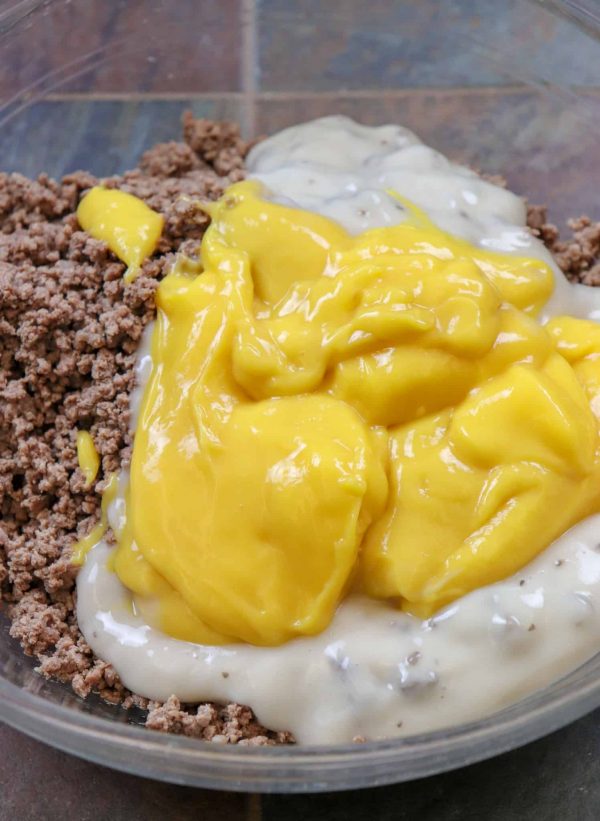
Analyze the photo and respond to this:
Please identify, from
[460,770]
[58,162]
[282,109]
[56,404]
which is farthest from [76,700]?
[282,109]

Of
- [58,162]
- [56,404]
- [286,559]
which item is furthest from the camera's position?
[58,162]

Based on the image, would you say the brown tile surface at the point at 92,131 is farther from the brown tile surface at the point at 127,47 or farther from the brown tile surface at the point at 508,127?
the brown tile surface at the point at 508,127

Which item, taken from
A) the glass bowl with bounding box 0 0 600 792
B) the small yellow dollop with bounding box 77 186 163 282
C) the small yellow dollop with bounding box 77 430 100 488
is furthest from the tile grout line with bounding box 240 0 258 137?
the small yellow dollop with bounding box 77 430 100 488

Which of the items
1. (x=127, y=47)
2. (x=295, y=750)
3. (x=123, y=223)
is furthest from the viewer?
(x=127, y=47)

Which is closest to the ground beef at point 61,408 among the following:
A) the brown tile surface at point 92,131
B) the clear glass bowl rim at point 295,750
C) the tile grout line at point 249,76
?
the clear glass bowl rim at point 295,750

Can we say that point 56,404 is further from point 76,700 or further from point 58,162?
point 58,162

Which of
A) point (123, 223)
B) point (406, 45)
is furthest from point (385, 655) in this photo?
point (406, 45)

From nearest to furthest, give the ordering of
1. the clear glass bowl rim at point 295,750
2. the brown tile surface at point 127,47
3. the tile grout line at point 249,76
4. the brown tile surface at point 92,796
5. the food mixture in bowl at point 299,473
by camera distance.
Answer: the clear glass bowl rim at point 295,750 → the food mixture in bowl at point 299,473 → the brown tile surface at point 92,796 → the brown tile surface at point 127,47 → the tile grout line at point 249,76

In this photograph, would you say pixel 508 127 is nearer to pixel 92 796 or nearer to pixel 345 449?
pixel 345 449
